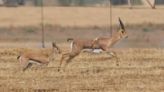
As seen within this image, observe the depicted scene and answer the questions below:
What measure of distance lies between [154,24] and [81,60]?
17.4 meters

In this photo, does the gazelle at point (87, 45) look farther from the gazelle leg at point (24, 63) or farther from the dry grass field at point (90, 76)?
the gazelle leg at point (24, 63)

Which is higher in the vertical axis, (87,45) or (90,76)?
(87,45)

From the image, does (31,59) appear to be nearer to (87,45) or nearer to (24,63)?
(24,63)

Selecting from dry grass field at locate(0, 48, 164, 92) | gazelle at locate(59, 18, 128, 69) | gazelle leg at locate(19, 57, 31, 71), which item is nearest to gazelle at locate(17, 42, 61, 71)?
gazelle leg at locate(19, 57, 31, 71)

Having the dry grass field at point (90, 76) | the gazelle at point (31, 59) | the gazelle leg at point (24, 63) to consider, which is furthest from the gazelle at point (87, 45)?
the gazelle leg at point (24, 63)

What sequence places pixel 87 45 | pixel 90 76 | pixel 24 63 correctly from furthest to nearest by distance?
pixel 87 45, pixel 24 63, pixel 90 76

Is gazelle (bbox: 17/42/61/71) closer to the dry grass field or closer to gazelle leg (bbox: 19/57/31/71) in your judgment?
gazelle leg (bbox: 19/57/31/71)

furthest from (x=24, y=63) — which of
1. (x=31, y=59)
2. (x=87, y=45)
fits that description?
(x=87, y=45)

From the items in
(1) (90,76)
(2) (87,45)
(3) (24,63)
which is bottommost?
(1) (90,76)

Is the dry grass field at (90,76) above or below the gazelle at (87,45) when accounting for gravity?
below

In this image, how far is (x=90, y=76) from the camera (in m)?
18.2

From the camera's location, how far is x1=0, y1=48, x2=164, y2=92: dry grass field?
16156 mm

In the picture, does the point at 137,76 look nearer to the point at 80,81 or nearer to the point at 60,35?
the point at 80,81

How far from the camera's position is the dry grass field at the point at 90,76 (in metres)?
16.2
